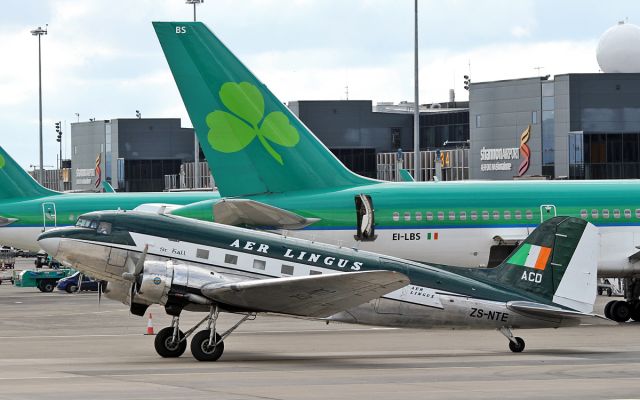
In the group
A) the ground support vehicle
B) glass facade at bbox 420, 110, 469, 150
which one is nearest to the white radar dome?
glass facade at bbox 420, 110, 469, 150

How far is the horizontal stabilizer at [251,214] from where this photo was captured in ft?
120

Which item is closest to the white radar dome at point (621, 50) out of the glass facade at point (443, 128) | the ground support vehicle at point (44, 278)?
the glass facade at point (443, 128)

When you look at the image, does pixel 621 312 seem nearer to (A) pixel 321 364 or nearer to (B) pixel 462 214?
(B) pixel 462 214

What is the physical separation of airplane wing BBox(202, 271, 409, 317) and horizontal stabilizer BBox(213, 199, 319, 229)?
718cm

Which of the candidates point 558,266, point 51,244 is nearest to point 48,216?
point 51,244

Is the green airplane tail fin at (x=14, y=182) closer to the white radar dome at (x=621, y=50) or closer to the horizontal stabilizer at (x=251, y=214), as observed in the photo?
the horizontal stabilizer at (x=251, y=214)

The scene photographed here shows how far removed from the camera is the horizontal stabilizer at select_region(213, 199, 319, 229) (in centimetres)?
3669

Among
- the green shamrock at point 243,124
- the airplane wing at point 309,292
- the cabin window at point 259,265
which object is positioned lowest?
the airplane wing at point 309,292

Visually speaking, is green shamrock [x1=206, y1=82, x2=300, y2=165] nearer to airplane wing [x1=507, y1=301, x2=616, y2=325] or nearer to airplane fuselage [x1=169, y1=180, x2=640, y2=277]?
airplane fuselage [x1=169, y1=180, x2=640, y2=277]

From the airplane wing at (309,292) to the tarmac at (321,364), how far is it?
4.19 ft

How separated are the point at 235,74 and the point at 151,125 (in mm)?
105403

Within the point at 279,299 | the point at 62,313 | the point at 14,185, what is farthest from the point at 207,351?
the point at 14,185

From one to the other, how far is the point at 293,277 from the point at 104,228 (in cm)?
475

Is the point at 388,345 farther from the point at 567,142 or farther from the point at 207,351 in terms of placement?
the point at 567,142
